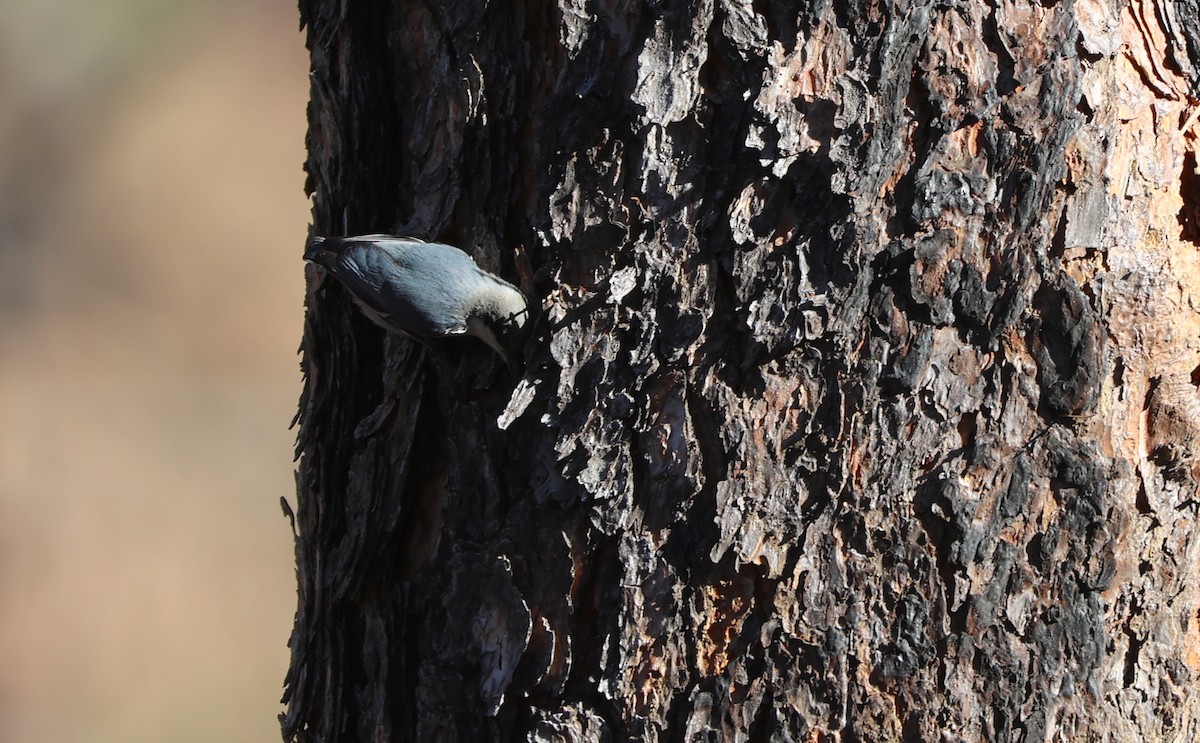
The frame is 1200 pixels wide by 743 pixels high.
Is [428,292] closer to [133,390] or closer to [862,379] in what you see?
[862,379]

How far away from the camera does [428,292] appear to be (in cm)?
95

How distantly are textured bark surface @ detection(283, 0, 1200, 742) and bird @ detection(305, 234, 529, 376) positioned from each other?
1.4 inches

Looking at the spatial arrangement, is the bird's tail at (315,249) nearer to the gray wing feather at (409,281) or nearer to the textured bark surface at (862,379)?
the gray wing feather at (409,281)

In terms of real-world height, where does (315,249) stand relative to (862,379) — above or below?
above

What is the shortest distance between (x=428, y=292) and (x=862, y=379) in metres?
0.37

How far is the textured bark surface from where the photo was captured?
2.82 feet

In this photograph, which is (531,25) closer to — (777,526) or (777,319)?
(777,319)

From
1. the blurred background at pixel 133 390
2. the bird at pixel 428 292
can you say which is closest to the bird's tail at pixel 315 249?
the bird at pixel 428 292

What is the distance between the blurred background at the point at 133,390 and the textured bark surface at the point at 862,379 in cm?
370

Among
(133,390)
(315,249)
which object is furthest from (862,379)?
(133,390)

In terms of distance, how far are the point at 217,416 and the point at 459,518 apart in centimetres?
383

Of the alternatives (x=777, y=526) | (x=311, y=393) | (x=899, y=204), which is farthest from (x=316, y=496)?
(x=899, y=204)

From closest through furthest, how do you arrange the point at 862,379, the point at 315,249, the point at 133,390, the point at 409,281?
the point at 862,379, the point at 409,281, the point at 315,249, the point at 133,390

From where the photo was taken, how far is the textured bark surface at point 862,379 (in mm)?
859
